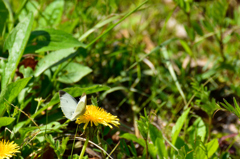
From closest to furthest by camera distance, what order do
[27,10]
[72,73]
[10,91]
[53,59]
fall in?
1. [10,91]
2. [53,59]
3. [72,73]
4. [27,10]

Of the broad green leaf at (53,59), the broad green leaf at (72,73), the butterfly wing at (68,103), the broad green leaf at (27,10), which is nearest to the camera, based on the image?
the butterfly wing at (68,103)

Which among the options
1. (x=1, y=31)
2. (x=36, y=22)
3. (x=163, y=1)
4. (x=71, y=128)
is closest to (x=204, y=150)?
(x=71, y=128)

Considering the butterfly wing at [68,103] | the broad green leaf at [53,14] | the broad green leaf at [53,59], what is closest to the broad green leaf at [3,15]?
the broad green leaf at [53,14]

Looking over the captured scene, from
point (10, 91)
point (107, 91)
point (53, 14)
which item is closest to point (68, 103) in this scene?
point (10, 91)

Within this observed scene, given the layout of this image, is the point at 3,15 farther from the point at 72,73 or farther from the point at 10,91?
the point at 10,91

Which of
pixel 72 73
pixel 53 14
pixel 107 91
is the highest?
pixel 53 14

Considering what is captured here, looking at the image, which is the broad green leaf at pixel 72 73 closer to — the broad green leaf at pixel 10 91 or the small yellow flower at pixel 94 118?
the broad green leaf at pixel 10 91

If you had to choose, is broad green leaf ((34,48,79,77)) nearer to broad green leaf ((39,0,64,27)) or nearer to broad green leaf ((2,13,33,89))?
broad green leaf ((2,13,33,89))

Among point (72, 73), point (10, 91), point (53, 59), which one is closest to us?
point (10, 91)

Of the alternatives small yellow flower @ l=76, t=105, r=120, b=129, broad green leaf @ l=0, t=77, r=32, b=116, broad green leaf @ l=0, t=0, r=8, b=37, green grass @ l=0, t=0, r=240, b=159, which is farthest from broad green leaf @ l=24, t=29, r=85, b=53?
small yellow flower @ l=76, t=105, r=120, b=129
